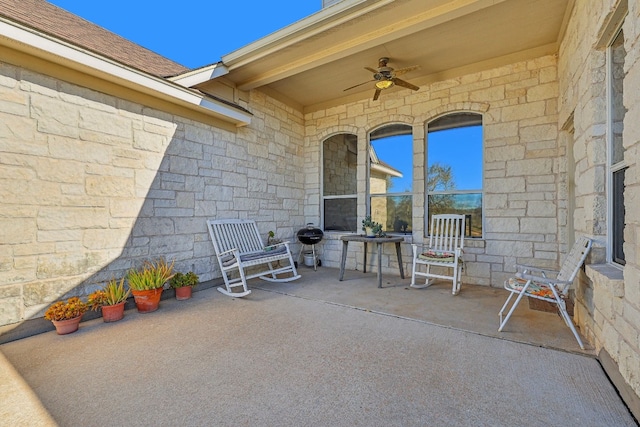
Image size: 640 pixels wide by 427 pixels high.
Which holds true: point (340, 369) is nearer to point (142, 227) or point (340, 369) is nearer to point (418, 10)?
point (142, 227)

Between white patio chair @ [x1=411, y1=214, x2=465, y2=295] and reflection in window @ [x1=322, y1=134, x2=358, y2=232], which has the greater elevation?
reflection in window @ [x1=322, y1=134, x2=358, y2=232]

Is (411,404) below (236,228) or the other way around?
below

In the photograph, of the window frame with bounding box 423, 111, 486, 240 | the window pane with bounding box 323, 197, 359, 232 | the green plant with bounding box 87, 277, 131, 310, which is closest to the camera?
the green plant with bounding box 87, 277, 131, 310

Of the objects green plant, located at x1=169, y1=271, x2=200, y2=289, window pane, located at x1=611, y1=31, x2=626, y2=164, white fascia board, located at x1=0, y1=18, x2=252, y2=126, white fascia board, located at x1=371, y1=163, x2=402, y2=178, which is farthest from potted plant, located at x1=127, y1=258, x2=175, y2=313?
window pane, located at x1=611, y1=31, x2=626, y2=164

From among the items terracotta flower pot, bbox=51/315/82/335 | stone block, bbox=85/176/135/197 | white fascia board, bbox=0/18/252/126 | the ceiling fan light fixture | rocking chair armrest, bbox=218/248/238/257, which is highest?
the ceiling fan light fixture

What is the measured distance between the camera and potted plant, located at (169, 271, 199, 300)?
10.9 feet

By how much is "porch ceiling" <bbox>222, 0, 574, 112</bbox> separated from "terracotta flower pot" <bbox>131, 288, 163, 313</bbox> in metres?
2.99

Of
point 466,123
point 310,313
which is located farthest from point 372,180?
point 310,313

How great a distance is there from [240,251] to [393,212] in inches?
99.7

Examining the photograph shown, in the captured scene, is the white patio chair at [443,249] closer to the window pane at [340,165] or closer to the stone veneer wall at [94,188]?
the window pane at [340,165]

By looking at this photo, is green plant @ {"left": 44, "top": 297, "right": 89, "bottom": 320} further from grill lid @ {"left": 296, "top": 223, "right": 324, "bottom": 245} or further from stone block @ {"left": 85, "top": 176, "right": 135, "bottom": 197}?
grill lid @ {"left": 296, "top": 223, "right": 324, "bottom": 245}

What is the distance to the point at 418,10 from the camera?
9.53 ft

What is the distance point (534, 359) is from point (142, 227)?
3.74m

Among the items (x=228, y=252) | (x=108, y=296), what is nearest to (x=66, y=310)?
(x=108, y=296)
